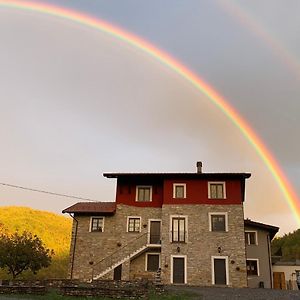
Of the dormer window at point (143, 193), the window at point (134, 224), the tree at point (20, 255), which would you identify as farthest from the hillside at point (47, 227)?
the dormer window at point (143, 193)

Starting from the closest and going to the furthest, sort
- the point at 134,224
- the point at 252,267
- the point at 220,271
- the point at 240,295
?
the point at 240,295, the point at 220,271, the point at 252,267, the point at 134,224

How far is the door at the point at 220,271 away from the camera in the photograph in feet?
96.5

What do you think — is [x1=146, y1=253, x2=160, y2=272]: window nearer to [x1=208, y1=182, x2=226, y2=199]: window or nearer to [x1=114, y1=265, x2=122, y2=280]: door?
[x1=114, y1=265, x2=122, y2=280]: door

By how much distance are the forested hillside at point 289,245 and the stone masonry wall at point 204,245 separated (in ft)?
111

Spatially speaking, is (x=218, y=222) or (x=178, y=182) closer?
(x=218, y=222)

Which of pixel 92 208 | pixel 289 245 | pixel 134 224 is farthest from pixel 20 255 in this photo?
pixel 289 245

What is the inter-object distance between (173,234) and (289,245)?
46045 millimetres

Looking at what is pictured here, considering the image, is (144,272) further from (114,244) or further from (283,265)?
(283,265)

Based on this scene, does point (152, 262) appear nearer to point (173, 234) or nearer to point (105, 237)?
point (173, 234)

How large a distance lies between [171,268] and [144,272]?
2.48 m

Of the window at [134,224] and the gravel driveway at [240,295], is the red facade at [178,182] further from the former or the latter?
the gravel driveway at [240,295]

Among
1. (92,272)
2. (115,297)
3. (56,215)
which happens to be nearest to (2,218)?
(56,215)

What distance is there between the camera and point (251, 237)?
111 ft

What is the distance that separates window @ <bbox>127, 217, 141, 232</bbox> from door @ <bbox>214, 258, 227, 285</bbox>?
688 cm
